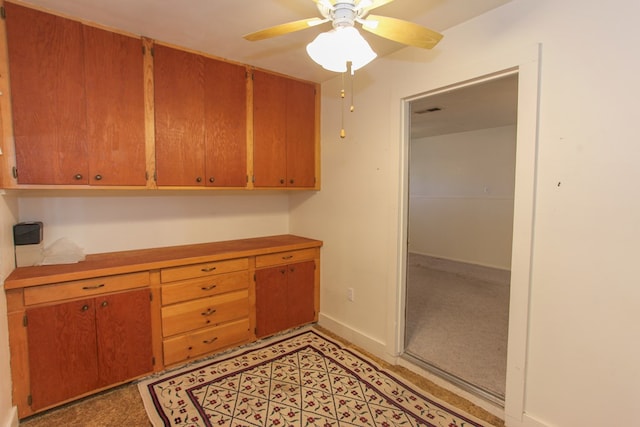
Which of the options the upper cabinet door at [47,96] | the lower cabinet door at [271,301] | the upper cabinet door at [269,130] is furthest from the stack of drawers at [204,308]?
the upper cabinet door at [47,96]

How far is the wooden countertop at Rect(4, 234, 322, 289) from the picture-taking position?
1808mm

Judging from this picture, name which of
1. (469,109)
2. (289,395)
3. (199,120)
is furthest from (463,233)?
(199,120)

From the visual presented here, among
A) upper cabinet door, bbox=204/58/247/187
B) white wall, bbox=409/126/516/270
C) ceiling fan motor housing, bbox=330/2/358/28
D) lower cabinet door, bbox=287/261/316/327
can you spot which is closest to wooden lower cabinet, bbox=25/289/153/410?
upper cabinet door, bbox=204/58/247/187

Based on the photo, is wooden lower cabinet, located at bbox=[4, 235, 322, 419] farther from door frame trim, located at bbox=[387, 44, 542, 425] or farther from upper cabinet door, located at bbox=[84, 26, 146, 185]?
door frame trim, located at bbox=[387, 44, 542, 425]

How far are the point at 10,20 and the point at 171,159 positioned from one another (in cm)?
108

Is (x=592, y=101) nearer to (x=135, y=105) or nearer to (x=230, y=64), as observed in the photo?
(x=230, y=64)

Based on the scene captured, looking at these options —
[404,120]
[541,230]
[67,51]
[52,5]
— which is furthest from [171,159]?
[541,230]

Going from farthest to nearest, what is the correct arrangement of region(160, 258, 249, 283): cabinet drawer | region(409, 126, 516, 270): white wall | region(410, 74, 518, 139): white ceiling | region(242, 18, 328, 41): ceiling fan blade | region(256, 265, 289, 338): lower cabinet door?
region(409, 126, 516, 270): white wall → region(410, 74, 518, 139): white ceiling → region(256, 265, 289, 338): lower cabinet door → region(160, 258, 249, 283): cabinet drawer → region(242, 18, 328, 41): ceiling fan blade

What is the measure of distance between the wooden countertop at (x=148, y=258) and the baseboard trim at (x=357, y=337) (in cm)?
76

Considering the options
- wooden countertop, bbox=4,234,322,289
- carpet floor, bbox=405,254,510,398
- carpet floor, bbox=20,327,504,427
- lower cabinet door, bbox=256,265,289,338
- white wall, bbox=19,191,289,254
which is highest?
white wall, bbox=19,191,289,254

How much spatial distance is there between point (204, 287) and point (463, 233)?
186 inches

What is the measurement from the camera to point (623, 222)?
138cm

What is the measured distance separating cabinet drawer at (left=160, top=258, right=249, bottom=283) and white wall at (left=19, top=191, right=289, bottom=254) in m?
0.55

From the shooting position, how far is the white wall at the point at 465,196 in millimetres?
5004
